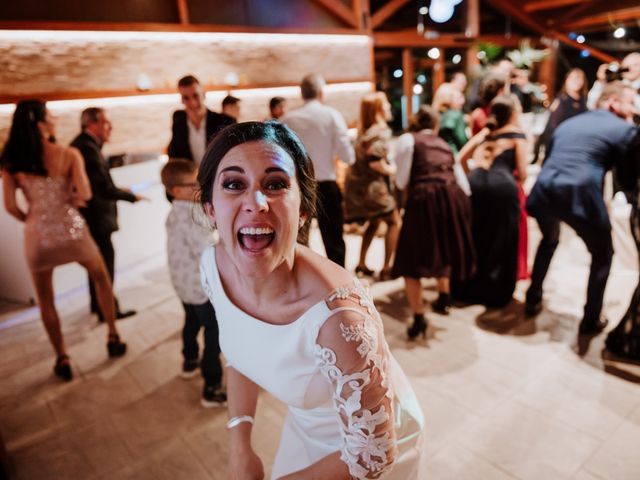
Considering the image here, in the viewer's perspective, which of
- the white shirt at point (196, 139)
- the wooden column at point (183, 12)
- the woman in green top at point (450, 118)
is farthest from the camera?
the wooden column at point (183, 12)

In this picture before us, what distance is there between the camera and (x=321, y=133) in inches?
118

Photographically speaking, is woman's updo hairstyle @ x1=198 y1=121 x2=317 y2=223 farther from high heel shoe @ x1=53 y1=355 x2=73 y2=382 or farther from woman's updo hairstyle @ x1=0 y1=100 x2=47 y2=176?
high heel shoe @ x1=53 y1=355 x2=73 y2=382

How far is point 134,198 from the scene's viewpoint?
2.93m

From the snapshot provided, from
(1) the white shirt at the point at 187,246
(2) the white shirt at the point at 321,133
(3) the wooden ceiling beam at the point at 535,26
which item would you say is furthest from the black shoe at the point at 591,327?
(3) the wooden ceiling beam at the point at 535,26

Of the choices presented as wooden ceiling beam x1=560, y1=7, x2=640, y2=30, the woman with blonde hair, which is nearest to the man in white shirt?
the woman with blonde hair

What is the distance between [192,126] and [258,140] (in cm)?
198

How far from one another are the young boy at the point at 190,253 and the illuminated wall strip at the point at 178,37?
3.27 m

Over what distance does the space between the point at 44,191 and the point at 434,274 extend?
93.2 inches

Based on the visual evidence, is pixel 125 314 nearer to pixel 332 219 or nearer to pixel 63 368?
pixel 63 368

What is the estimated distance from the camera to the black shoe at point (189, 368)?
2582 millimetres

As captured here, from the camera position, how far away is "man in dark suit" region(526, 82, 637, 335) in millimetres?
2462

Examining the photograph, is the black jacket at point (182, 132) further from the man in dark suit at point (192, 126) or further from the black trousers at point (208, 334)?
the black trousers at point (208, 334)

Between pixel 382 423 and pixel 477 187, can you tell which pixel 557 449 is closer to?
pixel 382 423

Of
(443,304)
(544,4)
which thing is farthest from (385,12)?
(443,304)
